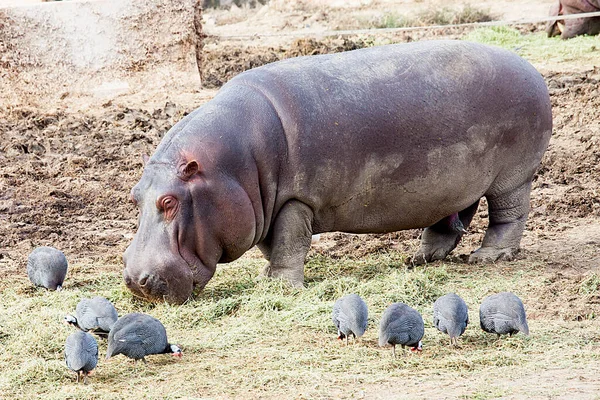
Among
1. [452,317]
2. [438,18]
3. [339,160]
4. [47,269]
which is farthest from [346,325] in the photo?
[438,18]

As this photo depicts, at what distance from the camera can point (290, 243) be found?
21.0ft

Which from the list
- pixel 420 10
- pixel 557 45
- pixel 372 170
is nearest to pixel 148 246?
pixel 372 170

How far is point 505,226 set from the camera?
708 cm

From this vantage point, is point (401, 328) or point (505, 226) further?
point (505, 226)

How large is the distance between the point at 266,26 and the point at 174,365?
1389cm

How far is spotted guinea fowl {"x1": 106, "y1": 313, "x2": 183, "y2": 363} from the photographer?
4.86 m

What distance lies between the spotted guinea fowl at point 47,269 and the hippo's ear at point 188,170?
39.3 inches

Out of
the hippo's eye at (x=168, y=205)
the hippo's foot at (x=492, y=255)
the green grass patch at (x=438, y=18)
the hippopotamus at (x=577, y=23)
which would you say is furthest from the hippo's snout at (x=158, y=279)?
the green grass patch at (x=438, y=18)

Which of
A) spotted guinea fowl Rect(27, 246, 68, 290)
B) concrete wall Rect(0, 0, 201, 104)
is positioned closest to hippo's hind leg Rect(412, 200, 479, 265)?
spotted guinea fowl Rect(27, 246, 68, 290)

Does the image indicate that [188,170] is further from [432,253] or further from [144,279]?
[432,253]

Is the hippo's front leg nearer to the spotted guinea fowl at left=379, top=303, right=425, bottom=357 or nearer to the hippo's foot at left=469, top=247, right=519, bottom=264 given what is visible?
the hippo's foot at left=469, top=247, right=519, bottom=264

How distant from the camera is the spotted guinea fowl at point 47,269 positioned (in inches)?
249

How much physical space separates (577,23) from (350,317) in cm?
1080

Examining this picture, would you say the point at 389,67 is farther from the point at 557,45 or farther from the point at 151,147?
the point at 557,45
